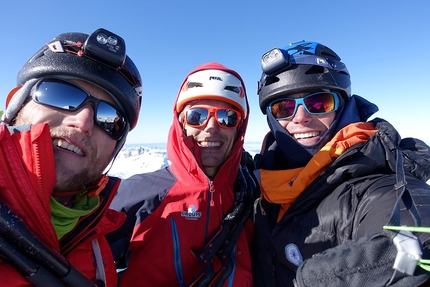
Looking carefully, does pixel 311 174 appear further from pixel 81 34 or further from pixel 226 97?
pixel 81 34

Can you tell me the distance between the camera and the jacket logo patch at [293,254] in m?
1.65

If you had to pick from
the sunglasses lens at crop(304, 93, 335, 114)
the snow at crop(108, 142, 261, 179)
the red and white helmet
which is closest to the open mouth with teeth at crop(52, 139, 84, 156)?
the red and white helmet

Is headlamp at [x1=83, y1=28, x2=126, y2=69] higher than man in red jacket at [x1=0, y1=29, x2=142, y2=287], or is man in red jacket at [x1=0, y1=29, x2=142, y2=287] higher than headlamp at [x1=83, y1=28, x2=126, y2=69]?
headlamp at [x1=83, y1=28, x2=126, y2=69]

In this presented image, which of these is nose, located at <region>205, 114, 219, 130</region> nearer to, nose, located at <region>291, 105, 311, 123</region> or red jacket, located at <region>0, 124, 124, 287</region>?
nose, located at <region>291, 105, 311, 123</region>

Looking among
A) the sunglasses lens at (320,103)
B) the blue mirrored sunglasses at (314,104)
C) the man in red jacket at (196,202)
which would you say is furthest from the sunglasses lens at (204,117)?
the sunglasses lens at (320,103)

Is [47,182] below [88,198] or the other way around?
the other way around

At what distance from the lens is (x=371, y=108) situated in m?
2.11

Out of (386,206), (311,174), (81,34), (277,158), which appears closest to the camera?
(386,206)

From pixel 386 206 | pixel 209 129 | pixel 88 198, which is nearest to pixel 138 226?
pixel 88 198

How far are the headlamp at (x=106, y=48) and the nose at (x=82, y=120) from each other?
1.47 ft

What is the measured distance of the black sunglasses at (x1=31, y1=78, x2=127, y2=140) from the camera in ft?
5.25

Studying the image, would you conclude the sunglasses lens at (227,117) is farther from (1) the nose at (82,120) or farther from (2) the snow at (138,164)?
(2) the snow at (138,164)

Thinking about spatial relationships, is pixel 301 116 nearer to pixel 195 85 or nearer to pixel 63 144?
pixel 195 85

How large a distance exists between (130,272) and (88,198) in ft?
2.70
